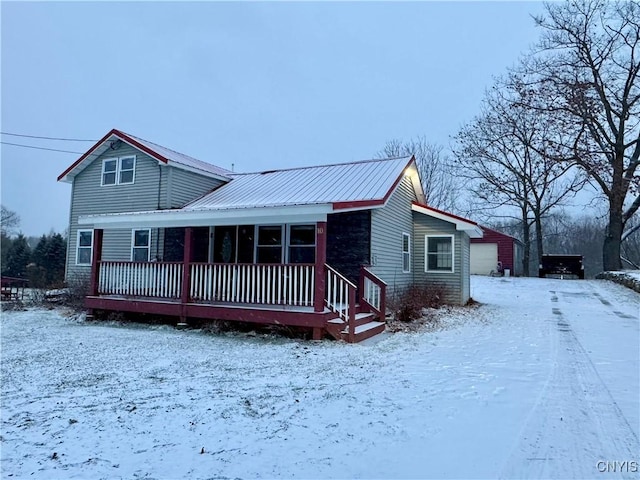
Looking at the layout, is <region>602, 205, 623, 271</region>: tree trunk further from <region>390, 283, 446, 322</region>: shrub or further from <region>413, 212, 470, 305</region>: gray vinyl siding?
<region>390, 283, 446, 322</region>: shrub

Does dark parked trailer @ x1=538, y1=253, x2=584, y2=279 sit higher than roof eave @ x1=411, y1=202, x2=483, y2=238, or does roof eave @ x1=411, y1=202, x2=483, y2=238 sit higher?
roof eave @ x1=411, y1=202, x2=483, y2=238

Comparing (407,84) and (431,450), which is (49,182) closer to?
(407,84)

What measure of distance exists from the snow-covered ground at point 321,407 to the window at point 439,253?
5688 mm

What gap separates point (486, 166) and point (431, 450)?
29.6 meters

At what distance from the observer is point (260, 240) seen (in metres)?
12.0

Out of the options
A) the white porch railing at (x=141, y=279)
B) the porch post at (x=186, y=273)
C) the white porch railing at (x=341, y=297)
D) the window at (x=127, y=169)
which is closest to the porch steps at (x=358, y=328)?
the white porch railing at (x=341, y=297)

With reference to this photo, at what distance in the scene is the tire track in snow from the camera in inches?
121

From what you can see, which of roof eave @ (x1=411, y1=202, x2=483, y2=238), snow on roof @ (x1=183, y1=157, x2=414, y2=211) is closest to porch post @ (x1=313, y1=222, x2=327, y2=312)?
snow on roof @ (x1=183, y1=157, x2=414, y2=211)

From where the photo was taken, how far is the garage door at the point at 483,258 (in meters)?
28.4

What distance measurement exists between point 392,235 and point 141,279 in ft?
23.7

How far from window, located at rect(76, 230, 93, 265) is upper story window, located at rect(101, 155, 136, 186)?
6.71ft

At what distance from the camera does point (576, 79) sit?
20.7 metres

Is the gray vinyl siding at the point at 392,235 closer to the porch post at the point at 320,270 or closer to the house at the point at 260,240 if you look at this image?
the house at the point at 260,240

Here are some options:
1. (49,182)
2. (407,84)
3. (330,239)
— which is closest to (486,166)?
(330,239)
